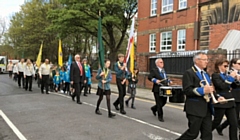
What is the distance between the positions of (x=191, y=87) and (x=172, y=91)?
2584 millimetres

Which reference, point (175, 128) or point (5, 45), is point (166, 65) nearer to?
point (175, 128)

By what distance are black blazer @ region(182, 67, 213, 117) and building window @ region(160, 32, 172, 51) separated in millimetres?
18762

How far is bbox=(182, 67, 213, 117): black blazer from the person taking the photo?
4.32m

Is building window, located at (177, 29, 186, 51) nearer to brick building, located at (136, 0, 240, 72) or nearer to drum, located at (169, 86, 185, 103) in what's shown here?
brick building, located at (136, 0, 240, 72)

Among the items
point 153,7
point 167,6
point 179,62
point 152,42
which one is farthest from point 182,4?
point 179,62

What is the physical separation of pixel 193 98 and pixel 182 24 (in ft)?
59.2

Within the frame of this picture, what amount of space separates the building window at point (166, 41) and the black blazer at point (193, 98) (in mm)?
18762

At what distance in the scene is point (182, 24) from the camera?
2155 cm

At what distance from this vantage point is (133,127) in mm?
6852

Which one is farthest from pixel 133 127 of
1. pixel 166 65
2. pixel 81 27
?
pixel 81 27

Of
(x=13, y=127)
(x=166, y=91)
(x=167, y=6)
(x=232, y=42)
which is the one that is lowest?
(x=13, y=127)

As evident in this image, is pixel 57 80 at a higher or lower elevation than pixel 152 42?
lower

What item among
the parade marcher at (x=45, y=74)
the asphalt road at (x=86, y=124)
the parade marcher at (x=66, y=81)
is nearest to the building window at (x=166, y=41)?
the parade marcher at (x=66, y=81)

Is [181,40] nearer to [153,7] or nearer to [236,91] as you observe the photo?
[153,7]
